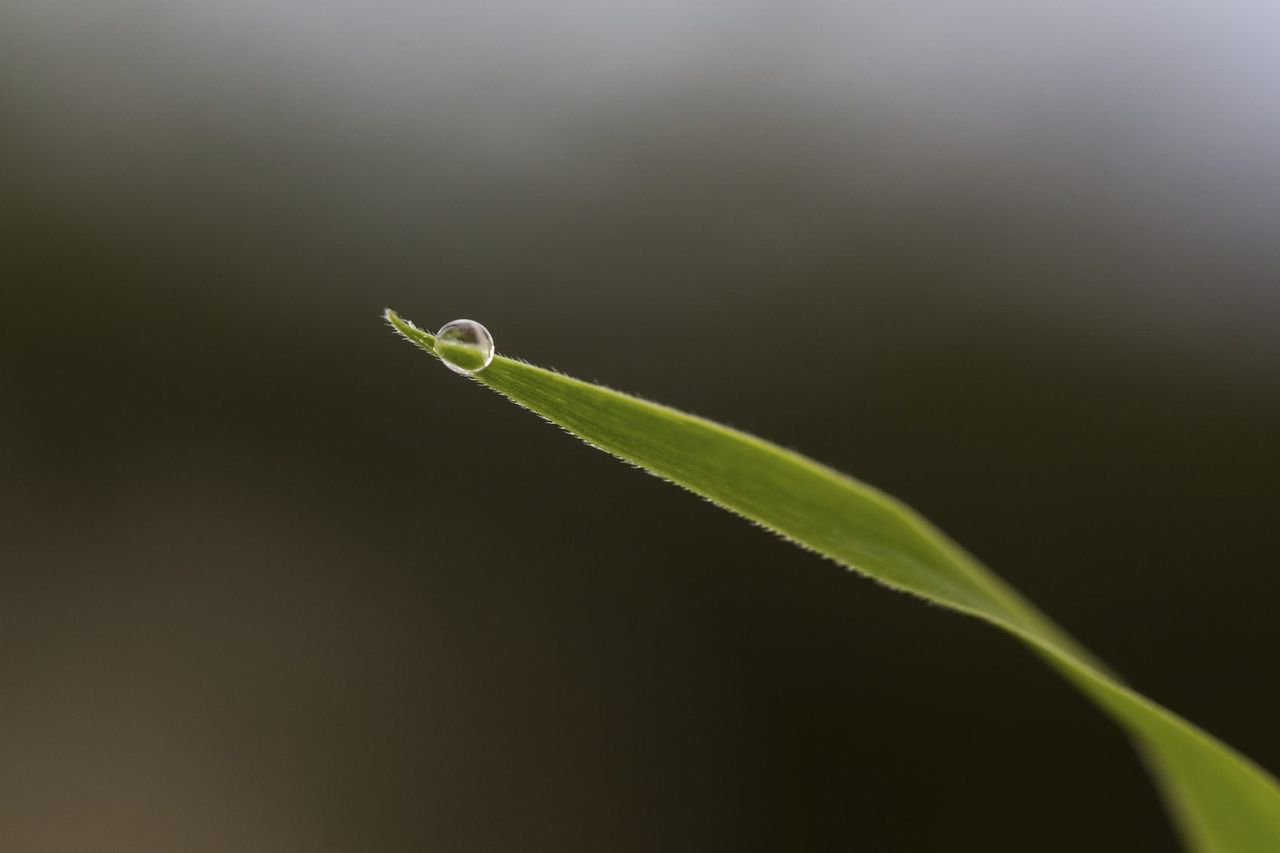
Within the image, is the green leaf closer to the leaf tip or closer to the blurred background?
the leaf tip

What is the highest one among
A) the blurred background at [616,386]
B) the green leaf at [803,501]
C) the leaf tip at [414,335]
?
the green leaf at [803,501]

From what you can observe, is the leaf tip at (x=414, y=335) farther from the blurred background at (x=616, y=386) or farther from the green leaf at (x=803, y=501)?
the blurred background at (x=616, y=386)

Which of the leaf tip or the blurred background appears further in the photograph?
the blurred background

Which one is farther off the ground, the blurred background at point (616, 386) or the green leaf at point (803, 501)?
the green leaf at point (803, 501)

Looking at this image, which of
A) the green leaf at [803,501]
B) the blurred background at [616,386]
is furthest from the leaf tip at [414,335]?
the blurred background at [616,386]

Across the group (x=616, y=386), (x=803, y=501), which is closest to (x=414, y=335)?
(x=803, y=501)

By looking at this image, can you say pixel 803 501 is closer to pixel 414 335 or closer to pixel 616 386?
pixel 414 335

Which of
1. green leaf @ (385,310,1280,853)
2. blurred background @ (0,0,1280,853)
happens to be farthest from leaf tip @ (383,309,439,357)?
blurred background @ (0,0,1280,853)
